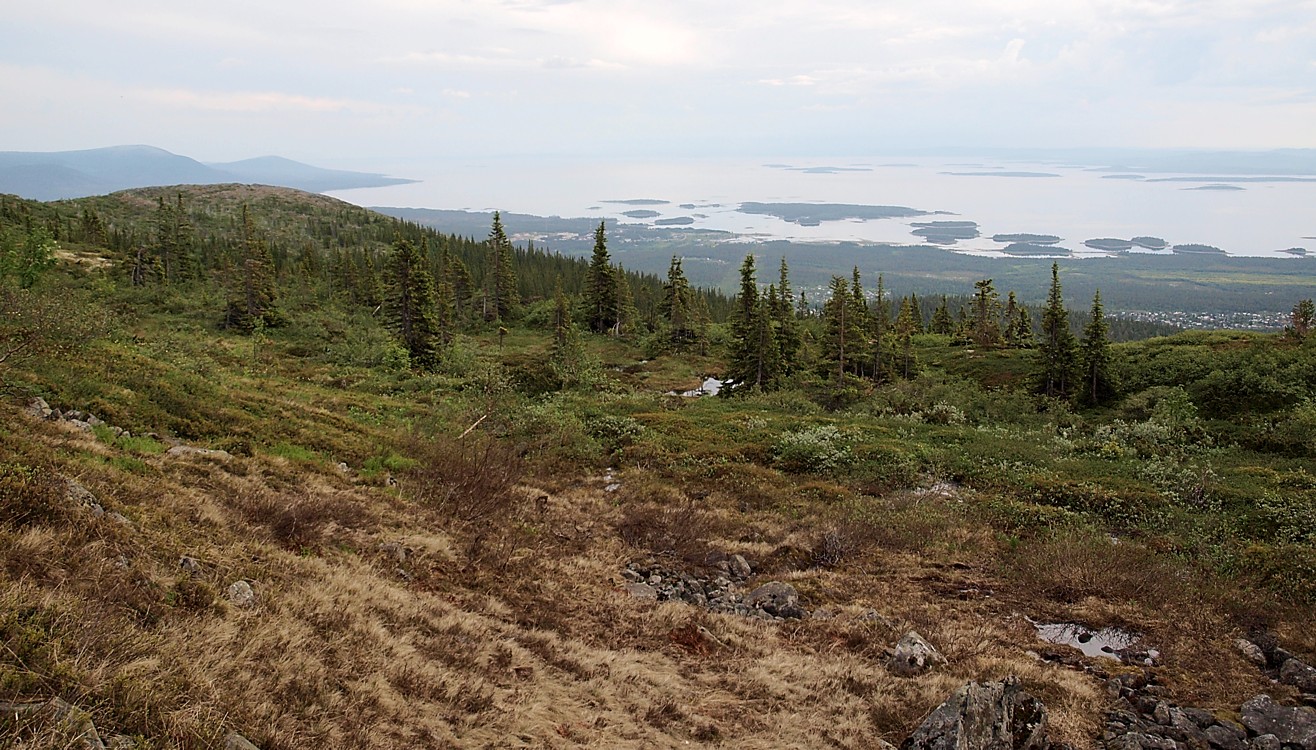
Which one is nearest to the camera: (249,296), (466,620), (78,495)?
(78,495)

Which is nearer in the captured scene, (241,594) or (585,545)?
(241,594)

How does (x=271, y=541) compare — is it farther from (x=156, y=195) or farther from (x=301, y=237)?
(x=156, y=195)

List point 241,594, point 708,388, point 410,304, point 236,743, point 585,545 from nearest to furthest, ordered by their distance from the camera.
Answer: point 236,743
point 241,594
point 585,545
point 410,304
point 708,388

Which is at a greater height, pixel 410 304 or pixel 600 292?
pixel 600 292

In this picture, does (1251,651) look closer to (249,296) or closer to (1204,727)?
(1204,727)

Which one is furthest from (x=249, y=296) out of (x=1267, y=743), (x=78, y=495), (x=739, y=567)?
(x=1267, y=743)

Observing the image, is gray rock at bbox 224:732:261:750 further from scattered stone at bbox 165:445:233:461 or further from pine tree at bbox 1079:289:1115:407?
pine tree at bbox 1079:289:1115:407

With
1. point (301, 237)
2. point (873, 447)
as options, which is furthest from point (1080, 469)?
point (301, 237)

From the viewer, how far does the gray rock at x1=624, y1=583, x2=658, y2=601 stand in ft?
36.4

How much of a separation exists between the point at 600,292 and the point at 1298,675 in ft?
197

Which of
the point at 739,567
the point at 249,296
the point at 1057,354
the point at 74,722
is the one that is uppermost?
the point at 249,296

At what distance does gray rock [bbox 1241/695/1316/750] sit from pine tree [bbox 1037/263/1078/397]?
31289mm

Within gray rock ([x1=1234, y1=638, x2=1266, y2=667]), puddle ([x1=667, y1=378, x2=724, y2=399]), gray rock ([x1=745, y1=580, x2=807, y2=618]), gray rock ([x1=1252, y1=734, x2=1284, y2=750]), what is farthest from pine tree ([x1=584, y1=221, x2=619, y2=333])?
gray rock ([x1=1252, y1=734, x2=1284, y2=750])

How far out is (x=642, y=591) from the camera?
37.4 ft
